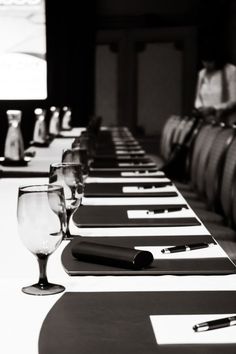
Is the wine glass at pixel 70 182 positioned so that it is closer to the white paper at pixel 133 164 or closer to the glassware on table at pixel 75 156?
the glassware on table at pixel 75 156

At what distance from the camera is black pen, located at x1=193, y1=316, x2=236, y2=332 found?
888 millimetres

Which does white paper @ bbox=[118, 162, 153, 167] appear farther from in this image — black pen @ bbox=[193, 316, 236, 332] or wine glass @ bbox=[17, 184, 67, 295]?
black pen @ bbox=[193, 316, 236, 332]

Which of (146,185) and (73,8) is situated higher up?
(73,8)

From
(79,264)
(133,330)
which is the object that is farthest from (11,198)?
(133,330)

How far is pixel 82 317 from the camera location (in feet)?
3.09

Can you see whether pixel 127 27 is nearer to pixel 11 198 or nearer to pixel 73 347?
pixel 11 198

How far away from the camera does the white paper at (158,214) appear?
1.74m

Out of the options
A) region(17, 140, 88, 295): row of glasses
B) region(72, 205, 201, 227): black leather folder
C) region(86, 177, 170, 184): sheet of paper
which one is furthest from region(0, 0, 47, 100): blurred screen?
region(17, 140, 88, 295): row of glasses

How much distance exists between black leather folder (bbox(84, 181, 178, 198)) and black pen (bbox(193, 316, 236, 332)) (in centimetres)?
124

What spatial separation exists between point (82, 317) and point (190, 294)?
203 millimetres

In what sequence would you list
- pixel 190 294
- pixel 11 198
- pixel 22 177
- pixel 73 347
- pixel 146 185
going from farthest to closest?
pixel 22 177 < pixel 146 185 < pixel 11 198 < pixel 190 294 < pixel 73 347

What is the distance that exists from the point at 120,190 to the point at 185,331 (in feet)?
4.49

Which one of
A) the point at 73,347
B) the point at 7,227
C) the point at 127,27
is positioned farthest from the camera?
the point at 127,27

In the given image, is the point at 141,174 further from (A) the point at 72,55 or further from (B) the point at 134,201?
(A) the point at 72,55
